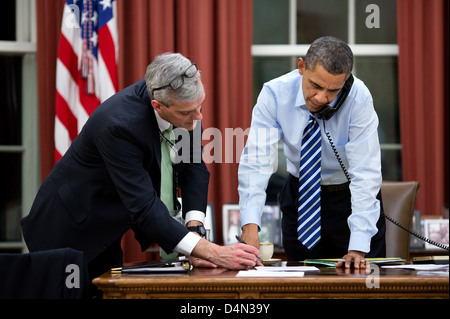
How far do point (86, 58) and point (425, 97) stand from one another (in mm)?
2167

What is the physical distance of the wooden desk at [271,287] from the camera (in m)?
1.85

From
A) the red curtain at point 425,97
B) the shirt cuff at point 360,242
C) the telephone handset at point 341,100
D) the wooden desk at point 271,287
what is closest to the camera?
the wooden desk at point 271,287

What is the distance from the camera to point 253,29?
4492 mm

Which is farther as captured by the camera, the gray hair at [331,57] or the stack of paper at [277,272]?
the gray hair at [331,57]

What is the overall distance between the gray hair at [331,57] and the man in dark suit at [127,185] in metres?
0.43

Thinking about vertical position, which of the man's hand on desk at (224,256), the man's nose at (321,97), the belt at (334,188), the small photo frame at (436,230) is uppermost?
the man's nose at (321,97)

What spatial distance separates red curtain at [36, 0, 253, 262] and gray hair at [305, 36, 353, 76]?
1.85 m

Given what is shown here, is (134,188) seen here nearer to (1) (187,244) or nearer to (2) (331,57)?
(1) (187,244)

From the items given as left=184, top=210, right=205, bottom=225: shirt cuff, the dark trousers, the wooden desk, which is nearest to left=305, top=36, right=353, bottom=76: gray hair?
→ the dark trousers

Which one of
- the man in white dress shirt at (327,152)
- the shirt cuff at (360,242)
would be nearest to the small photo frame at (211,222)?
the man in white dress shirt at (327,152)

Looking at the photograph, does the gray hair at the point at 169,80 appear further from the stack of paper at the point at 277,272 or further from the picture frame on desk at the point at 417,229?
the picture frame on desk at the point at 417,229

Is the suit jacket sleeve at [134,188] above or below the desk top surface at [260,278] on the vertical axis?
above
